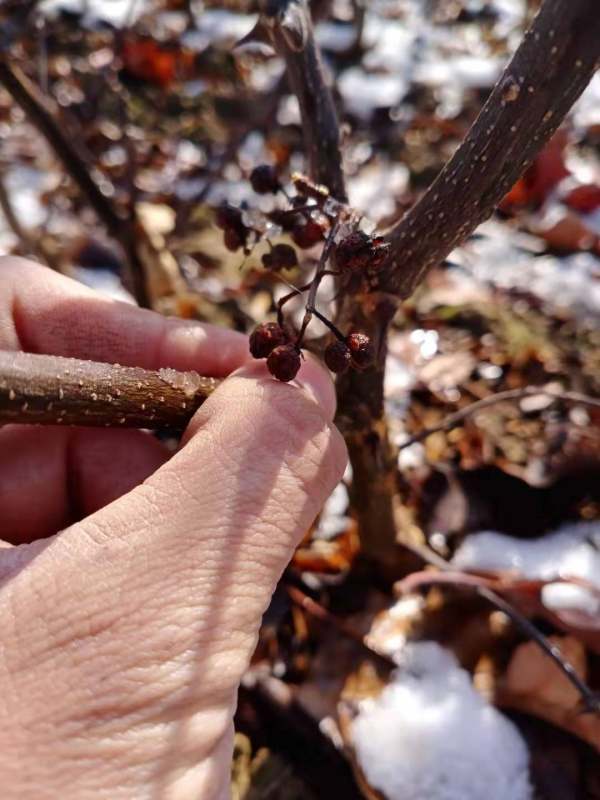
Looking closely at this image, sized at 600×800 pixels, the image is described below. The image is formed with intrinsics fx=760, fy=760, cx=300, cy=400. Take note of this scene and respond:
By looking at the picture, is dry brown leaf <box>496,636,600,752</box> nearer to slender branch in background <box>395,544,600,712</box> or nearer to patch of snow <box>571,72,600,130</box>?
slender branch in background <box>395,544,600,712</box>

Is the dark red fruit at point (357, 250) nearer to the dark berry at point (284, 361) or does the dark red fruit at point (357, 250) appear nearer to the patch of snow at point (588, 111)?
the dark berry at point (284, 361)

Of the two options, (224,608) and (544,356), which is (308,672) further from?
(544,356)

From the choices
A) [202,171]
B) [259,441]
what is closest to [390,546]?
[259,441]

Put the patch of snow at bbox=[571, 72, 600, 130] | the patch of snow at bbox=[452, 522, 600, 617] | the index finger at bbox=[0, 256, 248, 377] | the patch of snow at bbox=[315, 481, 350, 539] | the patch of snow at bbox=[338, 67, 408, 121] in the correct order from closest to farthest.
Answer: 1. the index finger at bbox=[0, 256, 248, 377]
2. the patch of snow at bbox=[452, 522, 600, 617]
3. the patch of snow at bbox=[315, 481, 350, 539]
4. the patch of snow at bbox=[571, 72, 600, 130]
5. the patch of snow at bbox=[338, 67, 408, 121]

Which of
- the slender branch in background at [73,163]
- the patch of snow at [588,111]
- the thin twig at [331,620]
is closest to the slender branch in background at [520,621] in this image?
the thin twig at [331,620]

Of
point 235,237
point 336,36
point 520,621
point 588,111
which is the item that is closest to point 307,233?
point 235,237

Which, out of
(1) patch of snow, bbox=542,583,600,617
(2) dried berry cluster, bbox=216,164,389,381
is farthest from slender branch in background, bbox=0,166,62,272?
(1) patch of snow, bbox=542,583,600,617
